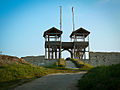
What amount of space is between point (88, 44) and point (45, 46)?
9.31 meters

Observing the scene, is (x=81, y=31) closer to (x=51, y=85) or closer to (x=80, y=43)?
(x=80, y=43)

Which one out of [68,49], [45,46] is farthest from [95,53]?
[45,46]

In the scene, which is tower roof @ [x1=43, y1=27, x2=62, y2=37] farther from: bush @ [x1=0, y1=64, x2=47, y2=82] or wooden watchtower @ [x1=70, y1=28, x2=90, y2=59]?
bush @ [x1=0, y1=64, x2=47, y2=82]

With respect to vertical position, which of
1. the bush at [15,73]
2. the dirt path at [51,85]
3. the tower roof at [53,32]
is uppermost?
Result: the tower roof at [53,32]

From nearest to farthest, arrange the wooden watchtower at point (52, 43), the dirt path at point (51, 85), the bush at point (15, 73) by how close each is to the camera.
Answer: the dirt path at point (51, 85)
the bush at point (15, 73)
the wooden watchtower at point (52, 43)

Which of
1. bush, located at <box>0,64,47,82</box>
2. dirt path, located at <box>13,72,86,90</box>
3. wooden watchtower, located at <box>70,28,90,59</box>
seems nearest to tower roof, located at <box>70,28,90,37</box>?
wooden watchtower, located at <box>70,28,90,59</box>

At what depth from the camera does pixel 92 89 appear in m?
6.28

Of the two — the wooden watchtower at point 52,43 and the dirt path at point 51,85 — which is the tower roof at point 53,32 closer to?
the wooden watchtower at point 52,43

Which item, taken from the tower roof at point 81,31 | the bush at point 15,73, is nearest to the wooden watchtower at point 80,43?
the tower roof at point 81,31

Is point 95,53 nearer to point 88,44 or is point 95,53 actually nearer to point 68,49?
Result: point 88,44

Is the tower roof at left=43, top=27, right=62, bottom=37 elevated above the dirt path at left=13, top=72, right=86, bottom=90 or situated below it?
above

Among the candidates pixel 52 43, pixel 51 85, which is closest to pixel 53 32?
pixel 52 43

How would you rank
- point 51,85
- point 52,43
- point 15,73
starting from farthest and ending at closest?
point 52,43
point 15,73
point 51,85

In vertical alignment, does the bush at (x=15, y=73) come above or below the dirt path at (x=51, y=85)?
above
